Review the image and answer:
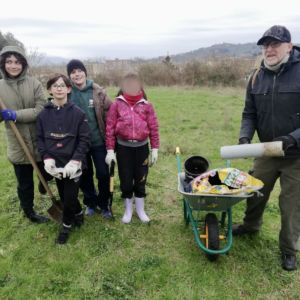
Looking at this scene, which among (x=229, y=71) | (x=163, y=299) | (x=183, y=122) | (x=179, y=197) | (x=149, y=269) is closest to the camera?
(x=163, y=299)

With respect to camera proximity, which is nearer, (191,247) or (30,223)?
(191,247)

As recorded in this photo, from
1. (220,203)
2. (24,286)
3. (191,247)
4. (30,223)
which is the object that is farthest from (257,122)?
(30,223)

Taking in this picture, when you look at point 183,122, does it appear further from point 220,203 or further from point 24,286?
point 24,286

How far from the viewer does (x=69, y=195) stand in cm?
315

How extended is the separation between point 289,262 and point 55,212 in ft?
9.98

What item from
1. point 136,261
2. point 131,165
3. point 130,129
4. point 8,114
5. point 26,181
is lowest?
point 136,261

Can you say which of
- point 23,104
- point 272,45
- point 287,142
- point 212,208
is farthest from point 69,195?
point 272,45

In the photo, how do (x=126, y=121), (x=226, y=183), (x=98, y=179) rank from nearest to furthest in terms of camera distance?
(x=226, y=183) → (x=126, y=121) → (x=98, y=179)

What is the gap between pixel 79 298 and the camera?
2611 millimetres

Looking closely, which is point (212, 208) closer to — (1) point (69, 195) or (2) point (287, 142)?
(2) point (287, 142)

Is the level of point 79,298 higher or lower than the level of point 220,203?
lower

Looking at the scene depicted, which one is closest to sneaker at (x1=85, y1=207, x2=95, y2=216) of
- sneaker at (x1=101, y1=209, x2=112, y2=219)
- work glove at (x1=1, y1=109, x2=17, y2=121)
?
sneaker at (x1=101, y1=209, x2=112, y2=219)

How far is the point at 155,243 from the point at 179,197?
1.31 meters

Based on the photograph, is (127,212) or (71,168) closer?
(71,168)
